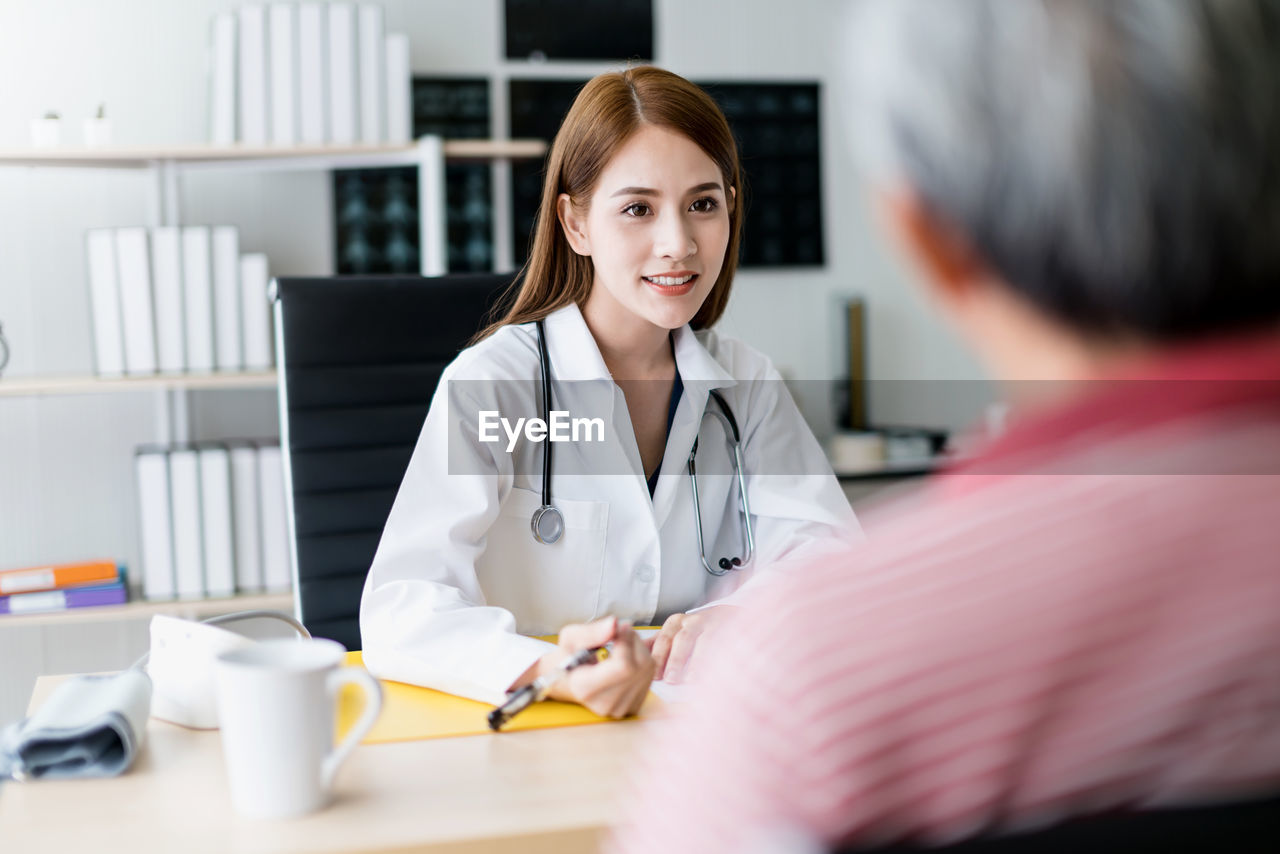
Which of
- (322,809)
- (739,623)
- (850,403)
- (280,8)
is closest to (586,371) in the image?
(322,809)

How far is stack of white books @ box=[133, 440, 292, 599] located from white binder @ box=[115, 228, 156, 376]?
0.19 meters

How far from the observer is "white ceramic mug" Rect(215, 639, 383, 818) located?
29.5 inches

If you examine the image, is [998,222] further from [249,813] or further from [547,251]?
[547,251]

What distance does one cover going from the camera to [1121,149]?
40cm

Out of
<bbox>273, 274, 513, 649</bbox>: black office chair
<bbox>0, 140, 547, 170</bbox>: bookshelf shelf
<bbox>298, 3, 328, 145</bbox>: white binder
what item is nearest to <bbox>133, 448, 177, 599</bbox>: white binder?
<bbox>0, 140, 547, 170</bbox>: bookshelf shelf

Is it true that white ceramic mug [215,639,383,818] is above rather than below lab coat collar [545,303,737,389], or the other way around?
below

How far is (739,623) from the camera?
1.39ft

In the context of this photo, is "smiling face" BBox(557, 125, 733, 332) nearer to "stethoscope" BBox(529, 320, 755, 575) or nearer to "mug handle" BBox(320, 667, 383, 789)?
"stethoscope" BBox(529, 320, 755, 575)

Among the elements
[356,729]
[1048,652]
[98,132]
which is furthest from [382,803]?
[98,132]

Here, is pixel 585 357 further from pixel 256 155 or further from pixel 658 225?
pixel 256 155

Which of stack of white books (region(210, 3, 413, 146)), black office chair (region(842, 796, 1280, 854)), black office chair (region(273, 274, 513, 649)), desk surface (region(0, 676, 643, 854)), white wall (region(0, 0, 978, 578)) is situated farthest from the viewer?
A: white wall (region(0, 0, 978, 578))

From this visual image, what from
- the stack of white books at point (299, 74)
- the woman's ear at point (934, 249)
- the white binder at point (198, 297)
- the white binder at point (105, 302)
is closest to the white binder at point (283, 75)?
the stack of white books at point (299, 74)

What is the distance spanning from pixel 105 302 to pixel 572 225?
1.23 metres

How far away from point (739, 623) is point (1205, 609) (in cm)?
16
